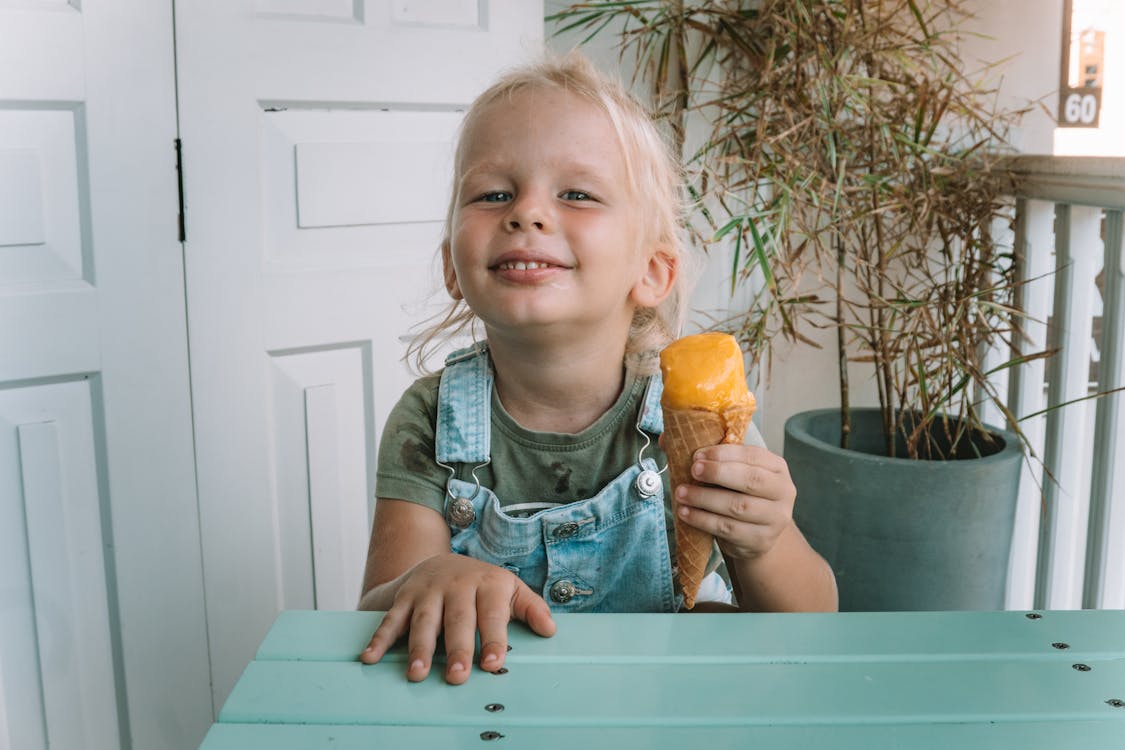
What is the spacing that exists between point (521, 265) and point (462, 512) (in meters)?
0.37

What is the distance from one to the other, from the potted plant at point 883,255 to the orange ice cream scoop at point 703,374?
1234 mm

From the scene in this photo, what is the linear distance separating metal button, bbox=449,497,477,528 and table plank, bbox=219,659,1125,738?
61 centimetres

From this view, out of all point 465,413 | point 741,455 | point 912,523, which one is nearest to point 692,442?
point 741,455

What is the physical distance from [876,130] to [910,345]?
55 centimetres

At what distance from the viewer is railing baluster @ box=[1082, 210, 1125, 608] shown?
2.23 metres

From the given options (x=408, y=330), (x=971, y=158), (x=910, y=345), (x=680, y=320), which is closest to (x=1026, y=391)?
(x=910, y=345)

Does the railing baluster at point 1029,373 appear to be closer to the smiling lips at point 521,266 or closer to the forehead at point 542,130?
the forehead at point 542,130

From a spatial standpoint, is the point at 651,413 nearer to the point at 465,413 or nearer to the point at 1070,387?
the point at 465,413

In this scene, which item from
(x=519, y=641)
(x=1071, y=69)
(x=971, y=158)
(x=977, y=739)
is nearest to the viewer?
(x=977, y=739)

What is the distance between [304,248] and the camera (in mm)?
2230

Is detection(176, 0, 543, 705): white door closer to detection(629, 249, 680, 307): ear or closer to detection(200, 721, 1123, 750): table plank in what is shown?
detection(629, 249, 680, 307): ear

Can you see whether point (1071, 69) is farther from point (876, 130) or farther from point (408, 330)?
point (408, 330)

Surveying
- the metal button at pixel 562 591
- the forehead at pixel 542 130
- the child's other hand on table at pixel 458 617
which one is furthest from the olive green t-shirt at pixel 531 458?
the child's other hand on table at pixel 458 617

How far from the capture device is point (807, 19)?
2535 millimetres
